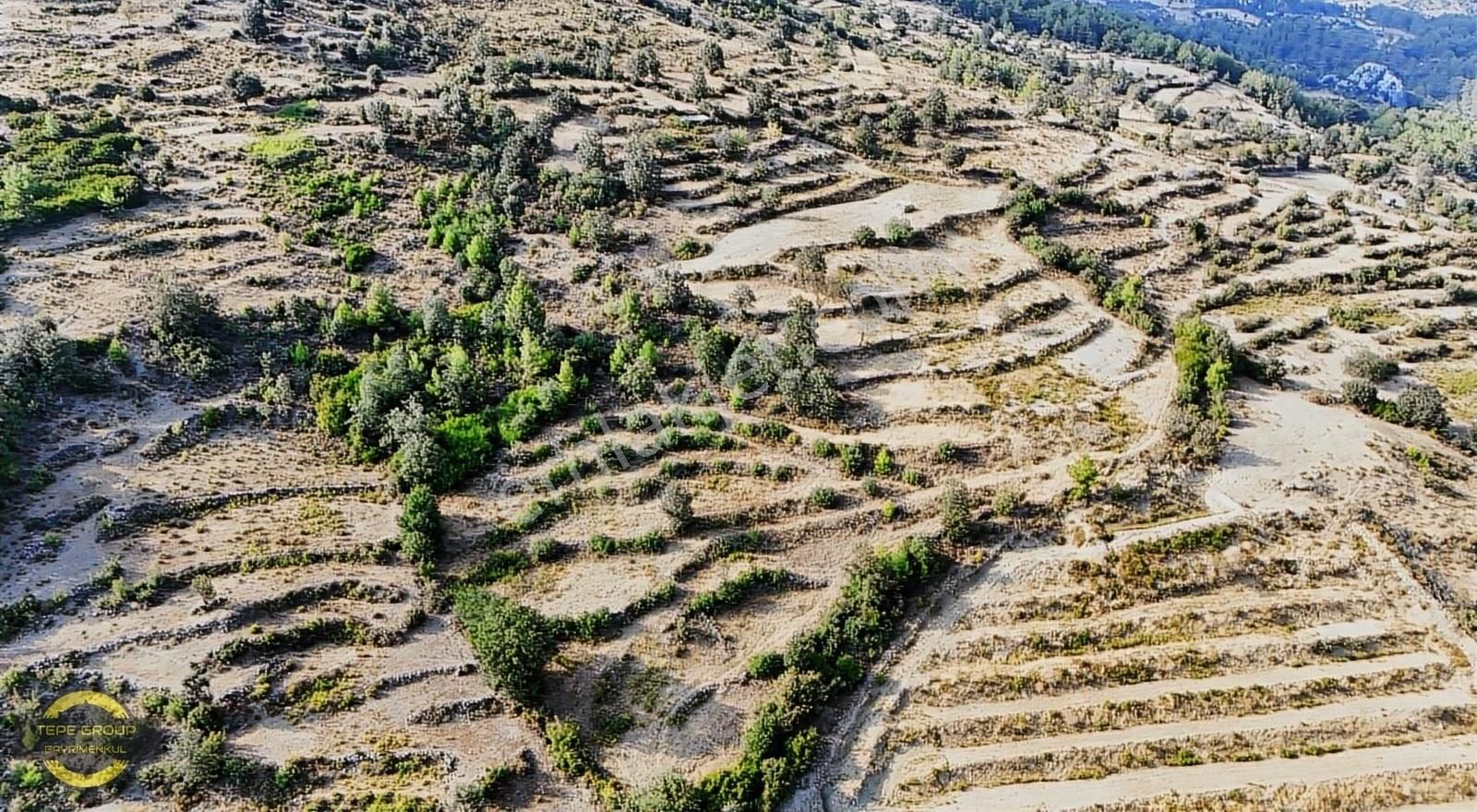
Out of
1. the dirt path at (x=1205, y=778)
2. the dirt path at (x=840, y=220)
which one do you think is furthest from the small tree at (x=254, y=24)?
the dirt path at (x=1205, y=778)

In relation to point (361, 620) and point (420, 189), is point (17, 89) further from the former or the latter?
point (361, 620)

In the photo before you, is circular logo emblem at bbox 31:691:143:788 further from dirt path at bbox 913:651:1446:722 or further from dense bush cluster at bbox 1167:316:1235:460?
dense bush cluster at bbox 1167:316:1235:460

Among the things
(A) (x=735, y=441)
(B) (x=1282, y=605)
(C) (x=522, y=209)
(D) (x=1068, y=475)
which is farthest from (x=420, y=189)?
(B) (x=1282, y=605)

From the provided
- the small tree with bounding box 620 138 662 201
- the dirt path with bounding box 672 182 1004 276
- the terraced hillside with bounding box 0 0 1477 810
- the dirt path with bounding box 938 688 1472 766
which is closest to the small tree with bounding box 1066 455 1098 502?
the terraced hillside with bounding box 0 0 1477 810

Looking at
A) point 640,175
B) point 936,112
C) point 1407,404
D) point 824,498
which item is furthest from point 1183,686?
point 936,112

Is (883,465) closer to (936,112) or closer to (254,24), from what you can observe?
(936,112)
